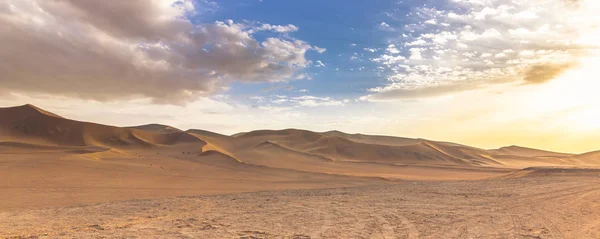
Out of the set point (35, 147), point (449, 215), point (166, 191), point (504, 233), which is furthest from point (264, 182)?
point (35, 147)

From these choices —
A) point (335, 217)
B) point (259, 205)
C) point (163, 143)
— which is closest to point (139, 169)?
point (259, 205)

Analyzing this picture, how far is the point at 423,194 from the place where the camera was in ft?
47.3

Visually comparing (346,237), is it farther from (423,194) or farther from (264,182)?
(264,182)

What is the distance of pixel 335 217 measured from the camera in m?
9.95

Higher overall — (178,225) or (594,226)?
(594,226)

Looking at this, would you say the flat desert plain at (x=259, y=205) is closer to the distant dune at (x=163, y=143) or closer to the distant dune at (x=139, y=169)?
the distant dune at (x=139, y=169)

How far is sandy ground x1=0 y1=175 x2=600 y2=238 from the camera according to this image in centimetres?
813

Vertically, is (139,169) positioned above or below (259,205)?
above

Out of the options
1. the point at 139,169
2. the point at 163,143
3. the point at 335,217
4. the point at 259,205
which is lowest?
the point at 259,205

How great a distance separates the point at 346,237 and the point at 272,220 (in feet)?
8.62

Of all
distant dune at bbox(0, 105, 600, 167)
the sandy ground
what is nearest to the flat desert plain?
the sandy ground

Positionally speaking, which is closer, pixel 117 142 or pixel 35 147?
pixel 35 147

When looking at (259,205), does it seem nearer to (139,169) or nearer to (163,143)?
(139,169)

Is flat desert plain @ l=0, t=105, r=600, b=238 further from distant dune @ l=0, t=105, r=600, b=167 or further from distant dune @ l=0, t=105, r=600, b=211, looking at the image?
distant dune @ l=0, t=105, r=600, b=167
